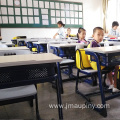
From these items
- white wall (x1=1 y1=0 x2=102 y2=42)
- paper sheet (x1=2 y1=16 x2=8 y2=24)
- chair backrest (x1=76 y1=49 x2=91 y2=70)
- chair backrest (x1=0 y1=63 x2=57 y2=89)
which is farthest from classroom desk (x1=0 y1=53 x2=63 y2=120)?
white wall (x1=1 y1=0 x2=102 y2=42)

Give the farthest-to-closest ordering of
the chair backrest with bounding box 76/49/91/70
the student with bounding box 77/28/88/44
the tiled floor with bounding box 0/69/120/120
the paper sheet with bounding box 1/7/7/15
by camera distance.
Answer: the paper sheet with bounding box 1/7/7/15
the student with bounding box 77/28/88/44
the chair backrest with bounding box 76/49/91/70
the tiled floor with bounding box 0/69/120/120

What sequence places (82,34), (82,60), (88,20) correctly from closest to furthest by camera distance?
1. (82,60)
2. (82,34)
3. (88,20)

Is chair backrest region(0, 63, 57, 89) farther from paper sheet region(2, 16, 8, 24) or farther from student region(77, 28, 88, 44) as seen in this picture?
paper sheet region(2, 16, 8, 24)

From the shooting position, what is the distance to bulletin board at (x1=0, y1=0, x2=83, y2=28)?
22.2 ft

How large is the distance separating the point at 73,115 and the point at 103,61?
68cm

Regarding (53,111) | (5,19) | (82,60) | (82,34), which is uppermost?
(5,19)

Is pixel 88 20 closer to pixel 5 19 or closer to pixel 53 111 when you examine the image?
pixel 5 19

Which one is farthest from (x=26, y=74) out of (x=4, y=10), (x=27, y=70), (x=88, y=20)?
(x=88, y=20)

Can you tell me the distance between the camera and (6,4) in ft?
22.0

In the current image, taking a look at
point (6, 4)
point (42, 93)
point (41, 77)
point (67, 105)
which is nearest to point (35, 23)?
point (6, 4)

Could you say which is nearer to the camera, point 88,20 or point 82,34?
point 82,34

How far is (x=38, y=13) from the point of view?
24.0 feet

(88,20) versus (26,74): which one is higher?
(88,20)

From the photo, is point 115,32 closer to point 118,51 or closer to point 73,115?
point 118,51
